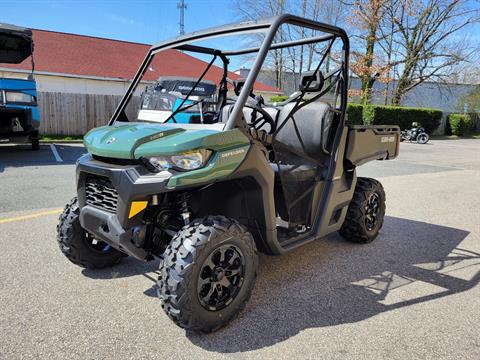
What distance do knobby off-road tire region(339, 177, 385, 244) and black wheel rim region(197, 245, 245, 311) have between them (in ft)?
6.57

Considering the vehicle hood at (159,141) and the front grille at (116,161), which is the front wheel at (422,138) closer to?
the vehicle hood at (159,141)

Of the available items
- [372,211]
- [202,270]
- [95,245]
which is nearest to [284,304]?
[202,270]

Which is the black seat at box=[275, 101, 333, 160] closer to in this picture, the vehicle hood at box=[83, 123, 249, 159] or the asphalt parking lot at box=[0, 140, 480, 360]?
the asphalt parking lot at box=[0, 140, 480, 360]

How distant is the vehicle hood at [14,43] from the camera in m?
9.89

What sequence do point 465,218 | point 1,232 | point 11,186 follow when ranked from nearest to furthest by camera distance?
1. point 1,232
2. point 465,218
3. point 11,186

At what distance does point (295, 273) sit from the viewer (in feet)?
11.7

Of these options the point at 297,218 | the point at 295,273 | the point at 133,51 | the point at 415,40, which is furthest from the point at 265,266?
the point at 415,40

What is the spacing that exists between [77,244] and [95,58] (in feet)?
68.9

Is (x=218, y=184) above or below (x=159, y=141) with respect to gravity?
below

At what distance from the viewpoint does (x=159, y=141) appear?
2486 mm

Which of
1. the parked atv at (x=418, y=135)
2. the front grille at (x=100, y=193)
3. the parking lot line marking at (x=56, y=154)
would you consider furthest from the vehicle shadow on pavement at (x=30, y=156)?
the parked atv at (x=418, y=135)

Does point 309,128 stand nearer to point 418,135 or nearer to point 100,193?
point 100,193

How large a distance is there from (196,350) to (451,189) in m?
7.48

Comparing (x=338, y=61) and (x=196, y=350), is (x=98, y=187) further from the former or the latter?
(x=338, y=61)
